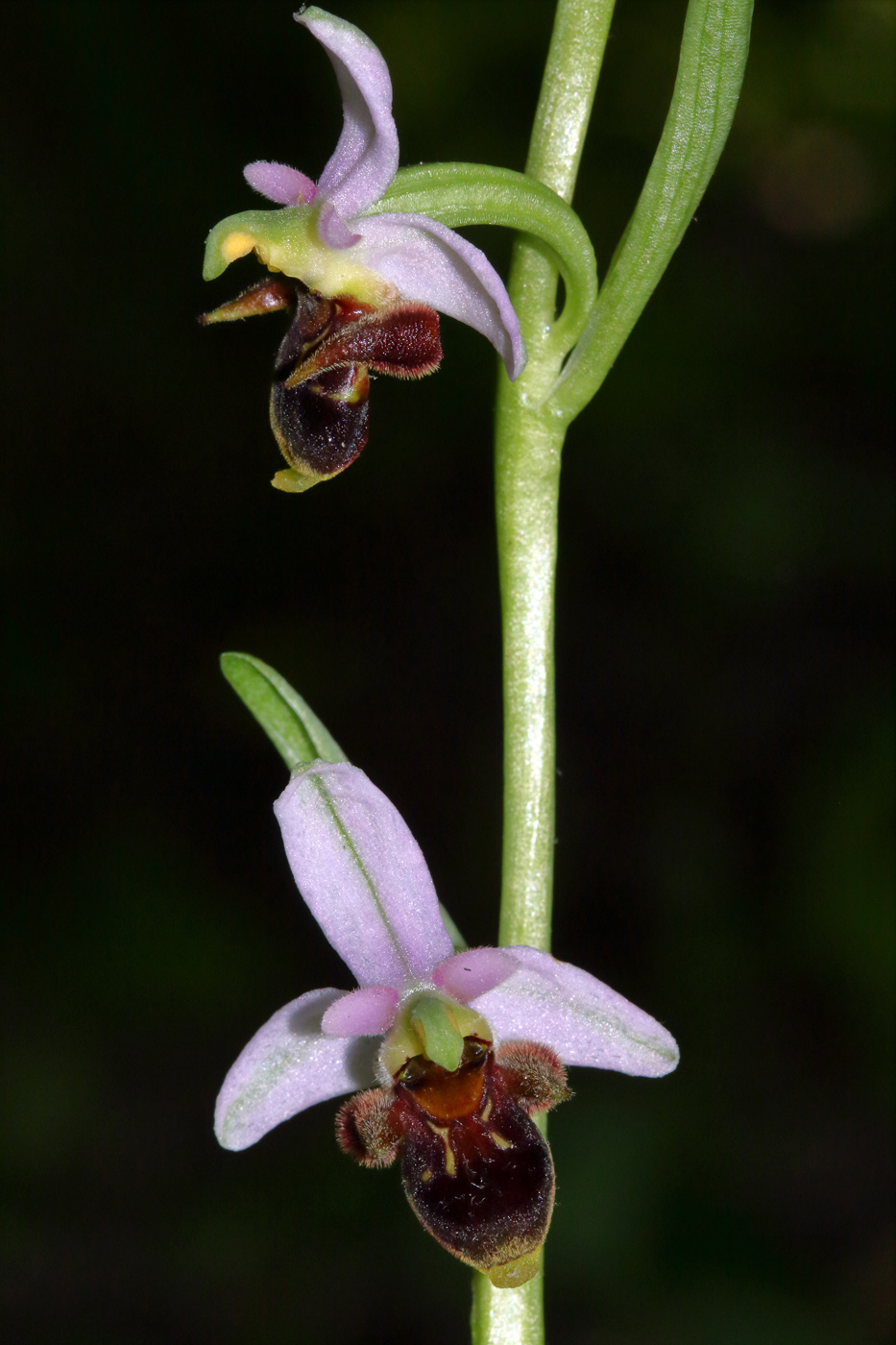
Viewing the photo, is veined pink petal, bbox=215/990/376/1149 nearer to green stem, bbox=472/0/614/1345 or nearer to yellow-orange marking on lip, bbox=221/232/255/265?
green stem, bbox=472/0/614/1345

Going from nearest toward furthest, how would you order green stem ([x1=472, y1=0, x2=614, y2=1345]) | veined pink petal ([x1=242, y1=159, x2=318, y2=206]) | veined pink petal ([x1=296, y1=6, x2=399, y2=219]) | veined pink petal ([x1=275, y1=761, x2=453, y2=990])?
veined pink petal ([x1=296, y1=6, x2=399, y2=219]), veined pink petal ([x1=275, y1=761, x2=453, y2=990]), veined pink petal ([x1=242, y1=159, x2=318, y2=206]), green stem ([x1=472, y1=0, x2=614, y2=1345])

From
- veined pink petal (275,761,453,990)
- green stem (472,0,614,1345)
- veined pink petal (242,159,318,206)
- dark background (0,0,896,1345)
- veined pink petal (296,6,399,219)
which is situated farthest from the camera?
dark background (0,0,896,1345)

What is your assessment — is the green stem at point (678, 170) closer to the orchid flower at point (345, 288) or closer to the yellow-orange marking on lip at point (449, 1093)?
the orchid flower at point (345, 288)

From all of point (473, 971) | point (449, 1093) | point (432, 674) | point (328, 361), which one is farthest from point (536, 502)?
point (432, 674)

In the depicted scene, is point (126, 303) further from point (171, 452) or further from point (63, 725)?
point (63, 725)

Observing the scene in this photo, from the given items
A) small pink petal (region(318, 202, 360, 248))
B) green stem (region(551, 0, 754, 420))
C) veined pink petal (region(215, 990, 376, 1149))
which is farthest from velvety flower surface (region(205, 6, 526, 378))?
veined pink petal (region(215, 990, 376, 1149))

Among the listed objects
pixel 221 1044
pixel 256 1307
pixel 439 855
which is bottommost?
pixel 256 1307

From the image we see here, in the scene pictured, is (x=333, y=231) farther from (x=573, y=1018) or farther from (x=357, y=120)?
(x=573, y=1018)

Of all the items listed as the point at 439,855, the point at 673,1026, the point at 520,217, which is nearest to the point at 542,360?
the point at 520,217
